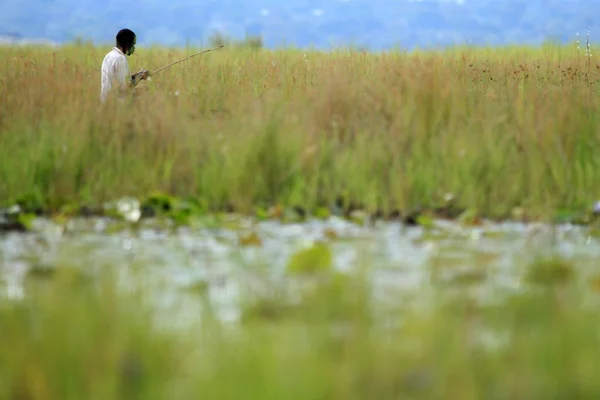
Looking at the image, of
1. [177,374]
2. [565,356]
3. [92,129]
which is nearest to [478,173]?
Answer: [92,129]

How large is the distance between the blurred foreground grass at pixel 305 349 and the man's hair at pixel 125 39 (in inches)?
227

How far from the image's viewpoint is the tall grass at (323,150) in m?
6.00

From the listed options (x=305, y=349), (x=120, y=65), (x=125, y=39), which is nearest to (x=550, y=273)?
(x=305, y=349)

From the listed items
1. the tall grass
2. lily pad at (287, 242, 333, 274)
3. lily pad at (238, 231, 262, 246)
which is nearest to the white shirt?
the tall grass

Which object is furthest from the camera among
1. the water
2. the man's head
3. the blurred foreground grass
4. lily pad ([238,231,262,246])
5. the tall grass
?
the man's head

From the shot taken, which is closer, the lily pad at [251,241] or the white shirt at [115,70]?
the lily pad at [251,241]

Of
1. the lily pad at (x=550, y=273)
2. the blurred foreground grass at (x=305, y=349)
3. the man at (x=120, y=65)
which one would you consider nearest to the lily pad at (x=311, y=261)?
the blurred foreground grass at (x=305, y=349)

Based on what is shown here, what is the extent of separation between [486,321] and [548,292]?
0.44 m

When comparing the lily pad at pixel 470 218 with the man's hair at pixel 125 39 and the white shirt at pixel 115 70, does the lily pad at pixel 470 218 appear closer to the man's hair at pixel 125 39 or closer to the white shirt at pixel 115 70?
the white shirt at pixel 115 70

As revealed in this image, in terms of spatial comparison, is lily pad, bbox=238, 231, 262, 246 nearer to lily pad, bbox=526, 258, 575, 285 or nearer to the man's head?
lily pad, bbox=526, 258, 575, 285

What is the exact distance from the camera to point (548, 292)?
3781 mm

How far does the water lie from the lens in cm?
386

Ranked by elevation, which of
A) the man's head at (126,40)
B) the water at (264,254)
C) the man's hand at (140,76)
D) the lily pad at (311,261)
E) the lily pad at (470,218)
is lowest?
the lily pad at (470,218)

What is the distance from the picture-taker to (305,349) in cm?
296
